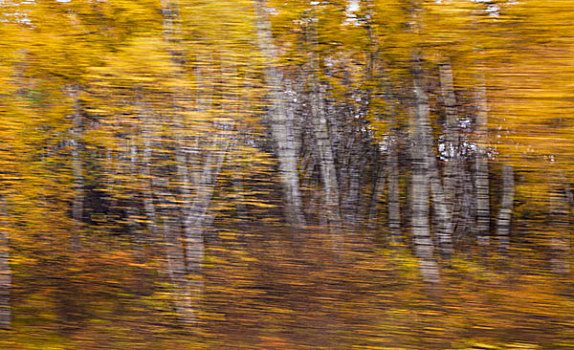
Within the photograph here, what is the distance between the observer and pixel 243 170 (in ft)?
19.9

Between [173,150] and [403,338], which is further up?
[173,150]

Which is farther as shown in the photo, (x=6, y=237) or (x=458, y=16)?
(x=6, y=237)

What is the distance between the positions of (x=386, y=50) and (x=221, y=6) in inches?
91.7

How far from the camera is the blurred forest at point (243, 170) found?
185 inches

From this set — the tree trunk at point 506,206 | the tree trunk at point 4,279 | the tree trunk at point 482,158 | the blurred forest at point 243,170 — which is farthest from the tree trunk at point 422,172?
the tree trunk at point 4,279

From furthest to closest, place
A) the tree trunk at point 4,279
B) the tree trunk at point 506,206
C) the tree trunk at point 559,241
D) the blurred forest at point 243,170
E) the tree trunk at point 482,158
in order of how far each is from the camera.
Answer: the tree trunk at point 506,206
the tree trunk at point 4,279
the tree trunk at point 559,241
the tree trunk at point 482,158
the blurred forest at point 243,170

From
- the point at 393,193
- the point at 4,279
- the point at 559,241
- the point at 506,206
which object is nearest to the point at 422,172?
the point at 559,241

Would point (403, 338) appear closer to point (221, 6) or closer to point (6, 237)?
point (221, 6)

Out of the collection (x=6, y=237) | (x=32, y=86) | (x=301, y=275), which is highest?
(x=32, y=86)

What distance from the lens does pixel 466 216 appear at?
12.2 metres

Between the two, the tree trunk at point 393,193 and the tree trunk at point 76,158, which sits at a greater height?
the tree trunk at point 76,158

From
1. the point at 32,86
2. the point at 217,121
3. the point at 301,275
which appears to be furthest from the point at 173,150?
the point at 301,275

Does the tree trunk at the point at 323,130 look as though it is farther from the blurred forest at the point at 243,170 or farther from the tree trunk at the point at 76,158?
the tree trunk at the point at 76,158

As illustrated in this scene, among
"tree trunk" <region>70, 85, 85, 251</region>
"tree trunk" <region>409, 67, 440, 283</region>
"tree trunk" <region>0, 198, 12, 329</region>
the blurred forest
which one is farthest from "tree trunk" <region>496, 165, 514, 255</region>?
"tree trunk" <region>0, 198, 12, 329</region>
